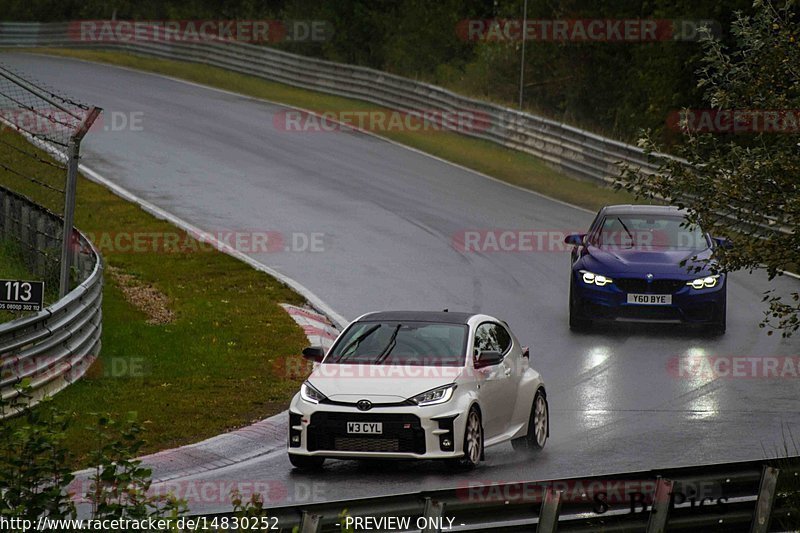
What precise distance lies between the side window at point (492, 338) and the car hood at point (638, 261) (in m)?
5.62

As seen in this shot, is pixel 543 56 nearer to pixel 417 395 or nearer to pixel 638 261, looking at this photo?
pixel 638 261

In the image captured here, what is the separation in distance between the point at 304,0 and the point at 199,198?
100 feet

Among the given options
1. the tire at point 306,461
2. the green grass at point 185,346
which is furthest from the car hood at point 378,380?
the green grass at point 185,346

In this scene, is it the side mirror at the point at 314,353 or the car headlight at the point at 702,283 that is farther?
the car headlight at the point at 702,283

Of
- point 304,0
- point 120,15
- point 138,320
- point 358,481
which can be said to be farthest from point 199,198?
point 120,15

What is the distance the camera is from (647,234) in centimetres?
2061

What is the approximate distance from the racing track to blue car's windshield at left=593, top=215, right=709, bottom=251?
1.31 metres

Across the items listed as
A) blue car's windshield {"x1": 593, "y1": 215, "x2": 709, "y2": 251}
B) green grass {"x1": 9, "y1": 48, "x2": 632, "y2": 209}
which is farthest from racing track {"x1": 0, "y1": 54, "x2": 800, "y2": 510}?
blue car's windshield {"x1": 593, "y1": 215, "x2": 709, "y2": 251}

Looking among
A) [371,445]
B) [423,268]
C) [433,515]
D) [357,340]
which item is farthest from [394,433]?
[423,268]

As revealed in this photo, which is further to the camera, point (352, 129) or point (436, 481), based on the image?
point (352, 129)

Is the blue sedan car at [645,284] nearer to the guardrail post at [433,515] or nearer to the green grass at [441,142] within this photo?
the green grass at [441,142]

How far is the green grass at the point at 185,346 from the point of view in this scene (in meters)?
15.0

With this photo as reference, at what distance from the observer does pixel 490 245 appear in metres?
26.1

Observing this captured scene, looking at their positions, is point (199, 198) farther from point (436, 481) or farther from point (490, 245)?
point (436, 481)
